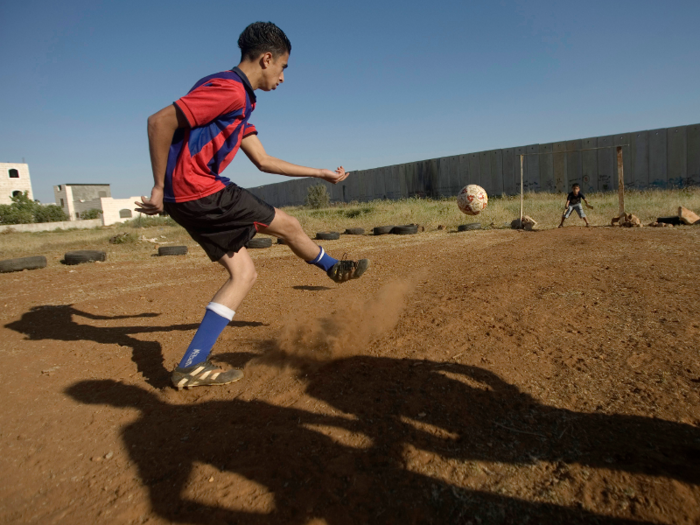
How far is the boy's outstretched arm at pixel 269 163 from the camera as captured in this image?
308cm

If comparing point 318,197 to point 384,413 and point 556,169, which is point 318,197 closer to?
point 556,169

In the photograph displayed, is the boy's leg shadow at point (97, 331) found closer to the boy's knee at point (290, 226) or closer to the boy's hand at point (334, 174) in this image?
the boy's knee at point (290, 226)

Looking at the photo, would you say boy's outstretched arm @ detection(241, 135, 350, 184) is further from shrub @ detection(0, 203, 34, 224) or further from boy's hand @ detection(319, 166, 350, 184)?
shrub @ detection(0, 203, 34, 224)

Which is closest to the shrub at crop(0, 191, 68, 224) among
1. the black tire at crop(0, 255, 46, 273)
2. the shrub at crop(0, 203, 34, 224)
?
the shrub at crop(0, 203, 34, 224)

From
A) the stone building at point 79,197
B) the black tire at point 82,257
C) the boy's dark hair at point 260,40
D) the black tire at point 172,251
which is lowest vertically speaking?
the black tire at point 172,251

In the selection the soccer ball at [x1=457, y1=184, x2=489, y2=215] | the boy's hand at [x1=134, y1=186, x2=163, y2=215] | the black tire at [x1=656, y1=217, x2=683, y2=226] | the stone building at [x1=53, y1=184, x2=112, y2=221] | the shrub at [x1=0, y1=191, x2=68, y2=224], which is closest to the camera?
the boy's hand at [x1=134, y1=186, x2=163, y2=215]

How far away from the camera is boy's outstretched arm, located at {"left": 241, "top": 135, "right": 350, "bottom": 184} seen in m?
3.08

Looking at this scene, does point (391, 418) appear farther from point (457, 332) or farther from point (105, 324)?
point (105, 324)

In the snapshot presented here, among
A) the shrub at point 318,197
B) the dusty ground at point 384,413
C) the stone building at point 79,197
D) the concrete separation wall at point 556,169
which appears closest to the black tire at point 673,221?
the concrete separation wall at point 556,169

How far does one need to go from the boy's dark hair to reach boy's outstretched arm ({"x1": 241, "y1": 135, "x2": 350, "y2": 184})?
57 centimetres

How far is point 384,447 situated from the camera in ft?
6.23

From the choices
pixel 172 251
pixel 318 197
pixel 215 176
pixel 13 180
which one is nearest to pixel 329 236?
pixel 172 251

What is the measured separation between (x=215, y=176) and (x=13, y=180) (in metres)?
73.3

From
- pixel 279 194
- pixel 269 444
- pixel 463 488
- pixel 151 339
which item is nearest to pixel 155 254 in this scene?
pixel 151 339
